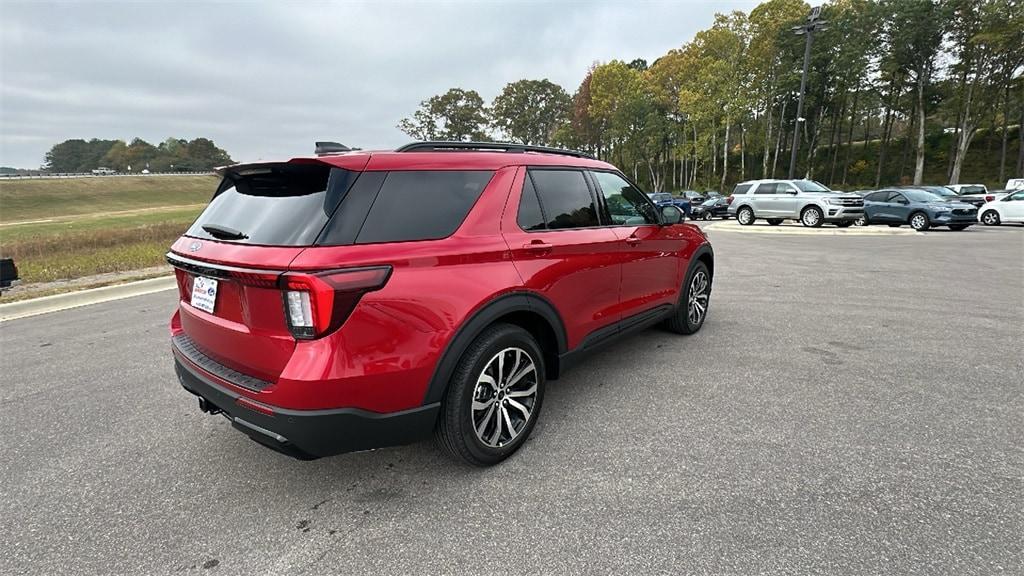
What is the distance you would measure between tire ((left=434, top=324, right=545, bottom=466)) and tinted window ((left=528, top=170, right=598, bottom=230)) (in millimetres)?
816

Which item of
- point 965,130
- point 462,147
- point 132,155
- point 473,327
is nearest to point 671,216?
point 462,147

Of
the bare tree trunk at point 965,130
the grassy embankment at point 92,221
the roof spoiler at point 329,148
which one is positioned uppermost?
the bare tree trunk at point 965,130

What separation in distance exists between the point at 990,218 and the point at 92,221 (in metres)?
55.0

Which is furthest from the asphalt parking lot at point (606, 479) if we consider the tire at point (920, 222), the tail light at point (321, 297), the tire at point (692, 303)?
the tire at point (920, 222)

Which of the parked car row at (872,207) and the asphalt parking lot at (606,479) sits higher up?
the parked car row at (872,207)

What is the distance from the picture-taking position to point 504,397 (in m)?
2.69

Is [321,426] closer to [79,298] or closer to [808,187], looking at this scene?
[79,298]

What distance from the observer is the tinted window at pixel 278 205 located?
6.99 ft

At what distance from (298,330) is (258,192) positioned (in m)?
0.88

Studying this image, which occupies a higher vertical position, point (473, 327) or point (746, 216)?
point (746, 216)

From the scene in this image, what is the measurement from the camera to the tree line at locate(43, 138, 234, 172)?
13275 centimetres

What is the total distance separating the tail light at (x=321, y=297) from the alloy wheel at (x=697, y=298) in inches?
141

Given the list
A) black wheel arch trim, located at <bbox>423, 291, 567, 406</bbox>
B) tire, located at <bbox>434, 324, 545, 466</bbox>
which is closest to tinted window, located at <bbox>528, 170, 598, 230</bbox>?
black wheel arch trim, located at <bbox>423, 291, 567, 406</bbox>

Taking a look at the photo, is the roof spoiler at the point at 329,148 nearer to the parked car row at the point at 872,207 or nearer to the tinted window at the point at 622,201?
the tinted window at the point at 622,201
